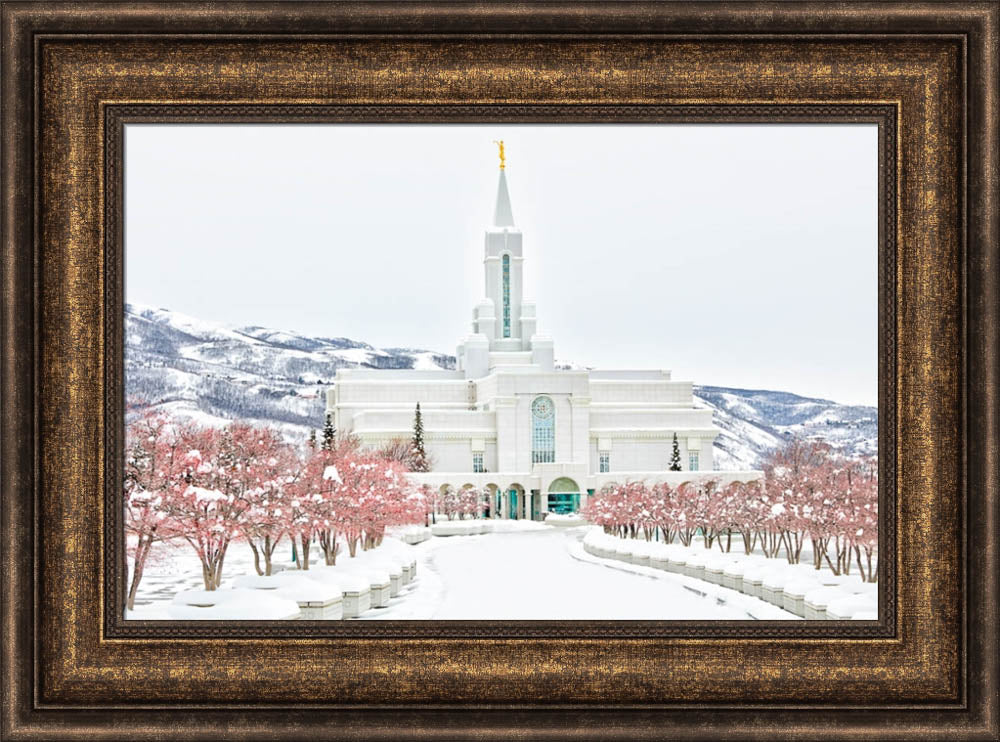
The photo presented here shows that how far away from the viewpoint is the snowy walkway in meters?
5.33

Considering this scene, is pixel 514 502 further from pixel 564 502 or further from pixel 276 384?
pixel 276 384

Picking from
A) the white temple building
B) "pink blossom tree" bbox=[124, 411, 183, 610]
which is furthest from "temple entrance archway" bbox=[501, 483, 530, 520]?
"pink blossom tree" bbox=[124, 411, 183, 610]

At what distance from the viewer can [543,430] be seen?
18875 millimetres

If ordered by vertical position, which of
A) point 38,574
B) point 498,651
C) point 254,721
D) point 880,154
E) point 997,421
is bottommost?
point 254,721

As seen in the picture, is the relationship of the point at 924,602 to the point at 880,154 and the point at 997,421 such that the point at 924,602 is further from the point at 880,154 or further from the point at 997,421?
the point at 880,154

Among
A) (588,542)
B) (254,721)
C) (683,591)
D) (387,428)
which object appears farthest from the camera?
(387,428)

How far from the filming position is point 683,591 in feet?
20.6

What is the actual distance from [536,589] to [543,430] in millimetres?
13128

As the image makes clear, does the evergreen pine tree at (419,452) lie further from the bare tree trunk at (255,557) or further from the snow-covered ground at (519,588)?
the bare tree trunk at (255,557)

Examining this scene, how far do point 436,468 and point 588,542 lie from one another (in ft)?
Answer: 11.6

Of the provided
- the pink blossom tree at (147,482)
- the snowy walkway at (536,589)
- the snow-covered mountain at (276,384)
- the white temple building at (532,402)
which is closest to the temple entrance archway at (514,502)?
the white temple building at (532,402)

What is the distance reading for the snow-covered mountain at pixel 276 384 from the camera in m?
5.56

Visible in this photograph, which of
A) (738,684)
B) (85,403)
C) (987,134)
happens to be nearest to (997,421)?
(987,134)

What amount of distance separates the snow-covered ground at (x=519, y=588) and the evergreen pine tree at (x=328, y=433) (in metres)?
1.24
